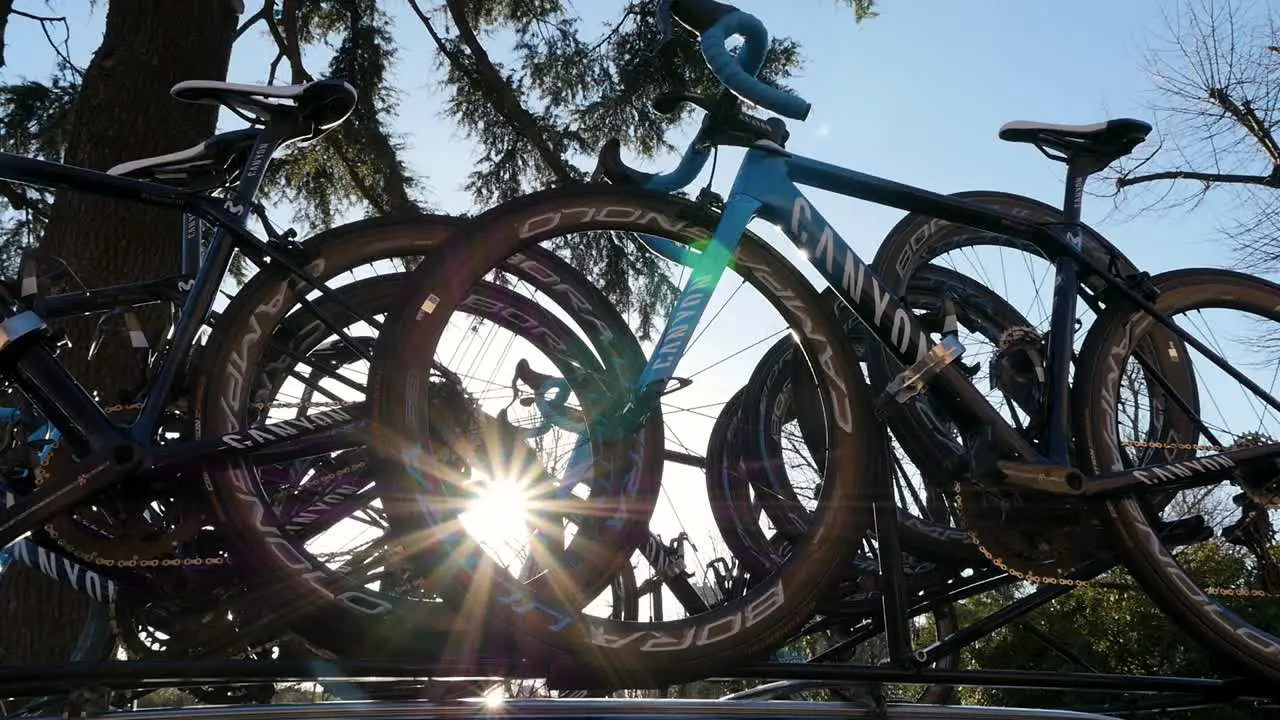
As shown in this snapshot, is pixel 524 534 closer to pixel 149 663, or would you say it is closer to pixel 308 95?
pixel 149 663

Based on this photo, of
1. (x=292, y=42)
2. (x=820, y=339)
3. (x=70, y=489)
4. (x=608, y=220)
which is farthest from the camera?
(x=292, y=42)

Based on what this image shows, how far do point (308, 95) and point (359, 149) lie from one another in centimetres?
434

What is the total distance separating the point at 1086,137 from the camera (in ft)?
10.1

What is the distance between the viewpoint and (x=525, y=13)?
24.3 ft

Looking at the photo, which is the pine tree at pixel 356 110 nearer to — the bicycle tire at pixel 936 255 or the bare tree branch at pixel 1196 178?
the bicycle tire at pixel 936 255

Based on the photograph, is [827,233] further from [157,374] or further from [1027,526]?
[157,374]

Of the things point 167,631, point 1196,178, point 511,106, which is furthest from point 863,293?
point 1196,178

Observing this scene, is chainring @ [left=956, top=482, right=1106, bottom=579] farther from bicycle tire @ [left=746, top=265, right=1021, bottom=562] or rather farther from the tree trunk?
the tree trunk

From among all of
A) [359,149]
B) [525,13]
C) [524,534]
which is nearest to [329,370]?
[524,534]

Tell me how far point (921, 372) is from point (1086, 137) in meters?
1.10

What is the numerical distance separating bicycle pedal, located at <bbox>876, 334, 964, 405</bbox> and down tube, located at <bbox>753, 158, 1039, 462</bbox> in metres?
0.03

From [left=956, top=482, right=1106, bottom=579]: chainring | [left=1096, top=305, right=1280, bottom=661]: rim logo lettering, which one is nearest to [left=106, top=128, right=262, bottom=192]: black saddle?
[left=956, top=482, right=1106, bottom=579]: chainring

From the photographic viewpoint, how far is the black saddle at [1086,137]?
10.00 feet

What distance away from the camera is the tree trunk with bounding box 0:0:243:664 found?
4.45 meters
